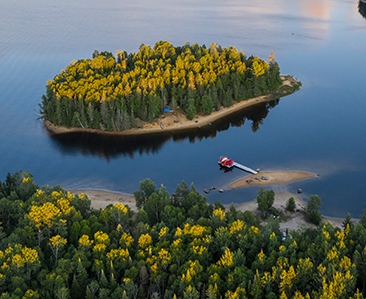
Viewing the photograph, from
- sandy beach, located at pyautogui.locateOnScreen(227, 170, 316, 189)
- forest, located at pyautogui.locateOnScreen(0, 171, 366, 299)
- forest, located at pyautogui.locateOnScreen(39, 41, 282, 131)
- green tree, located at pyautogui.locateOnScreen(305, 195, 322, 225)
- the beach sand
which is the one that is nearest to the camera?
forest, located at pyautogui.locateOnScreen(0, 171, 366, 299)

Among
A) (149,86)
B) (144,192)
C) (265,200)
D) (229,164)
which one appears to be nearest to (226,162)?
(229,164)

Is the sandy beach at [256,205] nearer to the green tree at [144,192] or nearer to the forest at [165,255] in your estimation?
the green tree at [144,192]

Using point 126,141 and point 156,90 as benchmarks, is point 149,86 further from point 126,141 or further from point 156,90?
point 126,141

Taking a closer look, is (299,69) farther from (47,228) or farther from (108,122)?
(47,228)

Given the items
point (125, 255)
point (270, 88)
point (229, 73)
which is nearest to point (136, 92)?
point (229, 73)

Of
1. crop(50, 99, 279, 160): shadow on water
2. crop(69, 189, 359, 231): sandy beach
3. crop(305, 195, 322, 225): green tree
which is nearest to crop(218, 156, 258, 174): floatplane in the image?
crop(69, 189, 359, 231): sandy beach

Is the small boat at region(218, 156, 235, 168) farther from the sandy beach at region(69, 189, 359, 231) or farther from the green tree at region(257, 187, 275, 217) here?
the green tree at region(257, 187, 275, 217)
